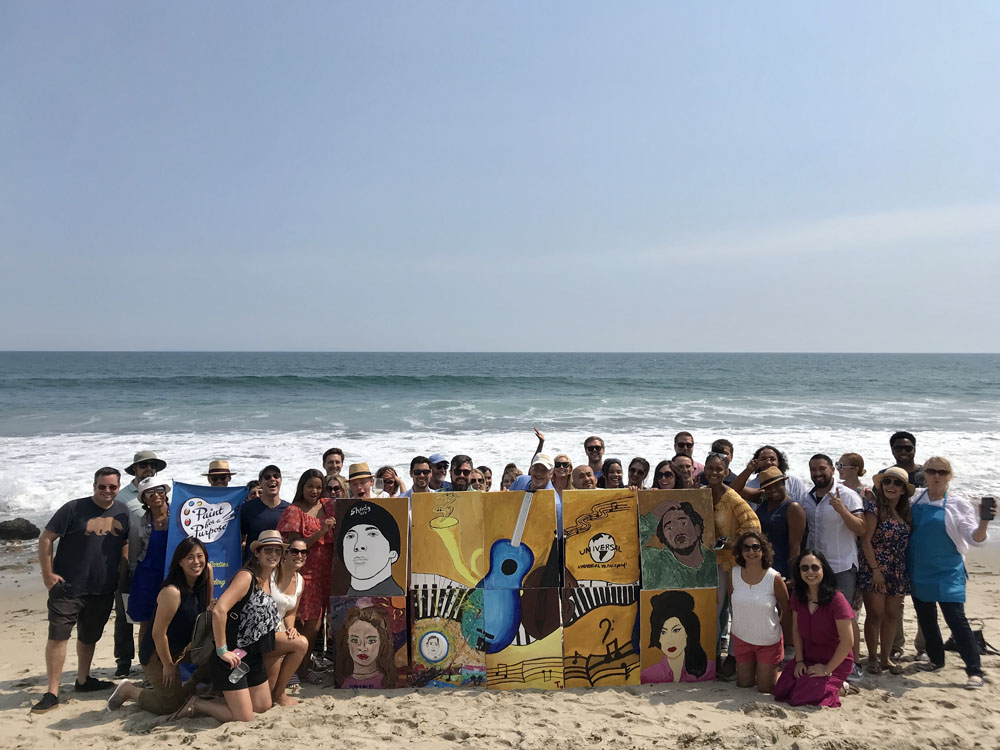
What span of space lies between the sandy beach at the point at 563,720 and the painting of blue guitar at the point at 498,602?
1.32ft

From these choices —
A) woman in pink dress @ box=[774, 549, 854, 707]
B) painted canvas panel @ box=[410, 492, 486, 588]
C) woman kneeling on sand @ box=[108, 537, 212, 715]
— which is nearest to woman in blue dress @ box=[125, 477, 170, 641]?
woman kneeling on sand @ box=[108, 537, 212, 715]

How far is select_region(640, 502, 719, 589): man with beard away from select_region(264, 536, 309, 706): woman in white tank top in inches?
109

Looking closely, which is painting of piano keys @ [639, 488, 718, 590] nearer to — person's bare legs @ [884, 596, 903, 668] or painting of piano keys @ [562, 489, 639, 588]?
painting of piano keys @ [562, 489, 639, 588]

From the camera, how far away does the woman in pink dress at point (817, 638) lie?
16.0 ft

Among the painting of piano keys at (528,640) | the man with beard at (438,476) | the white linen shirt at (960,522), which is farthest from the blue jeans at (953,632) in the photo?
the man with beard at (438,476)

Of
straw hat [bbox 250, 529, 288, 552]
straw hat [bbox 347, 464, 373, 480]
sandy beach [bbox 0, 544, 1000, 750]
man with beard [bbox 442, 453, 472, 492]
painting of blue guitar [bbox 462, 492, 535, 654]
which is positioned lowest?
sandy beach [bbox 0, 544, 1000, 750]

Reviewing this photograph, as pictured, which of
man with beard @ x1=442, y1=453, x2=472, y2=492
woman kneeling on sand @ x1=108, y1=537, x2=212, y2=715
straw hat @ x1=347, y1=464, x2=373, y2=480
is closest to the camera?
woman kneeling on sand @ x1=108, y1=537, x2=212, y2=715

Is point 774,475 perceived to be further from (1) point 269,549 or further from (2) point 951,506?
(1) point 269,549

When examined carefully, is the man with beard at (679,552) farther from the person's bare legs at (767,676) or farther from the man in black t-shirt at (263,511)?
the man in black t-shirt at (263,511)

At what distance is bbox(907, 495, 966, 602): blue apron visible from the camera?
5250 millimetres

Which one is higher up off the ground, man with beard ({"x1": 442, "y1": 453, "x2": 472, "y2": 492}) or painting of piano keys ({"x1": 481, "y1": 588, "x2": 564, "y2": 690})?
man with beard ({"x1": 442, "y1": 453, "x2": 472, "y2": 492})

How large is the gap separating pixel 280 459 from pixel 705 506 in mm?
13440

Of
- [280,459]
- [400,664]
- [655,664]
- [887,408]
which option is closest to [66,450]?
[280,459]

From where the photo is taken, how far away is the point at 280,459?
54.8ft
